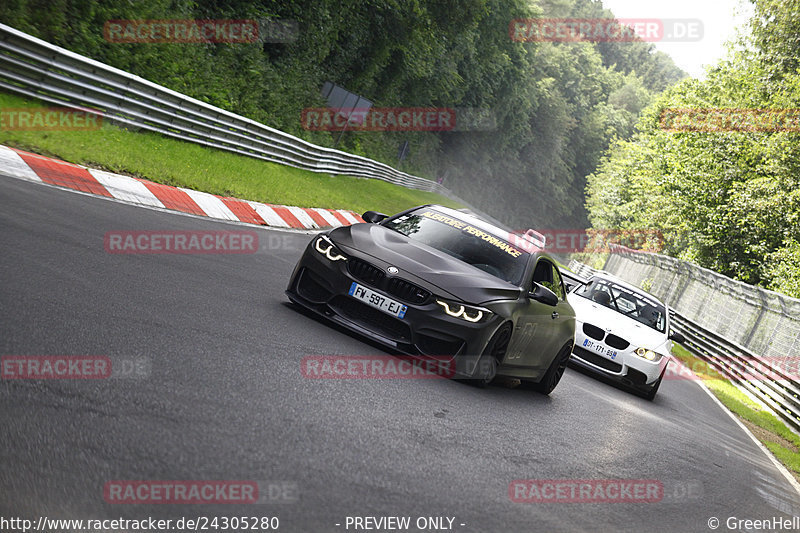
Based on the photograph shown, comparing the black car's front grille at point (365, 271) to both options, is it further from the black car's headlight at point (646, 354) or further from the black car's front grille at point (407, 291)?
the black car's headlight at point (646, 354)

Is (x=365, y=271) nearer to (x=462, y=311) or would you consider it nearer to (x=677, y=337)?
(x=462, y=311)

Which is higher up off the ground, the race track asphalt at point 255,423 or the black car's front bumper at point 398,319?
the black car's front bumper at point 398,319

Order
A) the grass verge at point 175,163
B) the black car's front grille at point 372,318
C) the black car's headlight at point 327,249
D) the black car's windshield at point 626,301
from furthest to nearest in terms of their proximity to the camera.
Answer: the black car's windshield at point 626,301
the grass verge at point 175,163
the black car's headlight at point 327,249
the black car's front grille at point 372,318

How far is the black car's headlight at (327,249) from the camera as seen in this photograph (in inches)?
300

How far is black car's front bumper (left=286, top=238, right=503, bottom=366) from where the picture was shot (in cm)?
712

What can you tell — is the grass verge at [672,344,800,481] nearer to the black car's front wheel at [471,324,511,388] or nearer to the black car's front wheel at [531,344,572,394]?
the black car's front wheel at [531,344,572,394]

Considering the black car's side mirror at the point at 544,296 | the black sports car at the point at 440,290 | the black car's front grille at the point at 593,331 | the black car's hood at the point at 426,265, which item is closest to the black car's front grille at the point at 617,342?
the black car's front grille at the point at 593,331

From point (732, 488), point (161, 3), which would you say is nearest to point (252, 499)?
point (732, 488)

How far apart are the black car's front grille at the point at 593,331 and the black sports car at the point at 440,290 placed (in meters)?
3.85

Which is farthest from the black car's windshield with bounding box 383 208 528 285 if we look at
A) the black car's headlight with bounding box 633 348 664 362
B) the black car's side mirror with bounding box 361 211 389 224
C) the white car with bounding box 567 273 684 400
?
the black car's headlight with bounding box 633 348 664 362

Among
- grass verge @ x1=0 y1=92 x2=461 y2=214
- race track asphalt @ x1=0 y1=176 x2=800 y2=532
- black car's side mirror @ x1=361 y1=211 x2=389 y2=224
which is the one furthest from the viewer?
grass verge @ x1=0 y1=92 x2=461 y2=214

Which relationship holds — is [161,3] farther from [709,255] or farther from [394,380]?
[709,255]

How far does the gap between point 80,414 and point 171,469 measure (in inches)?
26.6

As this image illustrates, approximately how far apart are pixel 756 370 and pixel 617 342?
28.7 ft
